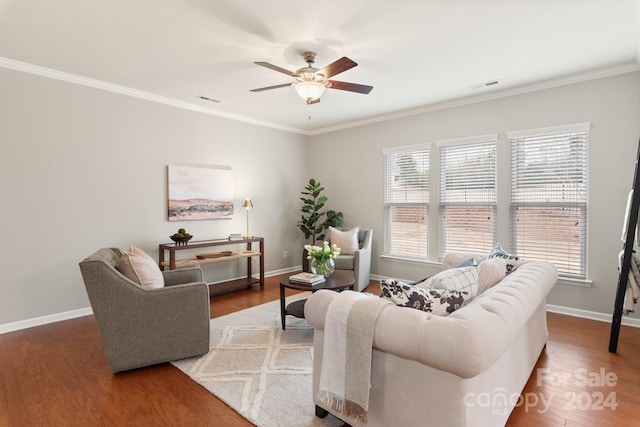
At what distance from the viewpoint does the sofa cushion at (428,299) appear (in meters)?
1.71

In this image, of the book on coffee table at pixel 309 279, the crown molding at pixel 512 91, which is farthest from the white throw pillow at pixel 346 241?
the crown molding at pixel 512 91

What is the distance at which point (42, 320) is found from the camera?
12.0 ft

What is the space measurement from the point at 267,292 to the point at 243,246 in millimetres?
1041

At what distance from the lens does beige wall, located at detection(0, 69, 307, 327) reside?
349 cm

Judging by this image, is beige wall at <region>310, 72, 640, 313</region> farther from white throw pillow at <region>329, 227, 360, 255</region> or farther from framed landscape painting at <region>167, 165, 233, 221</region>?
framed landscape painting at <region>167, 165, 233, 221</region>

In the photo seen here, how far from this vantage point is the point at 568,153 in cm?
387

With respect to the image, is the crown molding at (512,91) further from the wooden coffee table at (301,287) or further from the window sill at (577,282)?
the wooden coffee table at (301,287)

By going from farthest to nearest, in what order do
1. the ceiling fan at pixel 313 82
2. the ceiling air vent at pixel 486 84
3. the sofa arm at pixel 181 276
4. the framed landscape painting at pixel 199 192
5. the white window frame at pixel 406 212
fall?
1. the white window frame at pixel 406 212
2. the framed landscape painting at pixel 199 192
3. the ceiling air vent at pixel 486 84
4. the sofa arm at pixel 181 276
5. the ceiling fan at pixel 313 82

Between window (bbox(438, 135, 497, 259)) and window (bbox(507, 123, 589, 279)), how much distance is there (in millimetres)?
290

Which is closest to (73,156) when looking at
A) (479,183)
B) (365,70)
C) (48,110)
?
(48,110)

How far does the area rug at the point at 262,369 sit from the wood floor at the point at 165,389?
122mm

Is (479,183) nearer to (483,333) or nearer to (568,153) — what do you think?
(568,153)

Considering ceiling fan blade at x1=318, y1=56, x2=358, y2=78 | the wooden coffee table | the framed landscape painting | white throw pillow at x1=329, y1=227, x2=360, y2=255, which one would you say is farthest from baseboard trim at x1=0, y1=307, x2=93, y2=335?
ceiling fan blade at x1=318, y1=56, x2=358, y2=78

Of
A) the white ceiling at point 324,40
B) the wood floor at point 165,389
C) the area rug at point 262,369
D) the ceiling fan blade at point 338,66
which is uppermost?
the white ceiling at point 324,40
